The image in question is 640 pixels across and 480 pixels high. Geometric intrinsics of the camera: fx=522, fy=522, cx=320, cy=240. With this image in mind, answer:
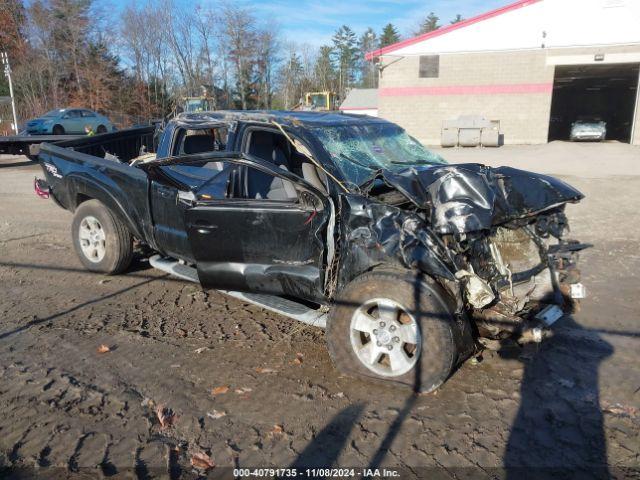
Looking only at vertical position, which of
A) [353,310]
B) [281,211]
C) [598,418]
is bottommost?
[598,418]

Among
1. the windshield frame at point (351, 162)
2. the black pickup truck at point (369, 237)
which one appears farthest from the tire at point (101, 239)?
the windshield frame at point (351, 162)

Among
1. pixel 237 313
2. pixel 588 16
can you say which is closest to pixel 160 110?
pixel 588 16

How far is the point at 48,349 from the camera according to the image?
4074mm

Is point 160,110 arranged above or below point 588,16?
below

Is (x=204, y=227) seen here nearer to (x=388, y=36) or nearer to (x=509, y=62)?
(x=509, y=62)

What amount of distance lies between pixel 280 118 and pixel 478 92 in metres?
28.1

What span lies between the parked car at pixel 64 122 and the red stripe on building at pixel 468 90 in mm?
16194

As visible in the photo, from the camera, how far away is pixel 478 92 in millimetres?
29844

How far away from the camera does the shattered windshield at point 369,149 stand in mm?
4051

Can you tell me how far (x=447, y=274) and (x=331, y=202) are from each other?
37.7 inches

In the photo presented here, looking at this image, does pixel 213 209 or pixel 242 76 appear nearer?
pixel 213 209

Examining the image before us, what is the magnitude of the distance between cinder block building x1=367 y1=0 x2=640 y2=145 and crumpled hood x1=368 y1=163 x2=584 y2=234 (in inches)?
1081

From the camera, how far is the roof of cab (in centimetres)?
438

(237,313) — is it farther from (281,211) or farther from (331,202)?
(331,202)
